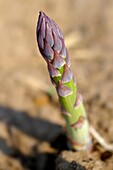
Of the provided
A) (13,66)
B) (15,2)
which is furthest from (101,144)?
(15,2)

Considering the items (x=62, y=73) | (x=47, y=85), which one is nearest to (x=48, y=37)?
(x=62, y=73)

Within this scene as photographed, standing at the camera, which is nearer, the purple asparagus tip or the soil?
the purple asparagus tip

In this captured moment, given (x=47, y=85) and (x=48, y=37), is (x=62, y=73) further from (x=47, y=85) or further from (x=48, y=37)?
(x=47, y=85)

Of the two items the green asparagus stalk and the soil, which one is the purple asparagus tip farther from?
the soil

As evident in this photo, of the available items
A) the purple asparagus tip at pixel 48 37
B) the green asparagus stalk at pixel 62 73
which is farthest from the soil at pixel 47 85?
the purple asparagus tip at pixel 48 37

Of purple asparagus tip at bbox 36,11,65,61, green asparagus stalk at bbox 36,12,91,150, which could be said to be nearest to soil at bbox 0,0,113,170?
green asparagus stalk at bbox 36,12,91,150

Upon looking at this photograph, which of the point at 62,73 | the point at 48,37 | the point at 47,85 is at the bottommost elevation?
the point at 47,85

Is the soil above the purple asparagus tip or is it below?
below
